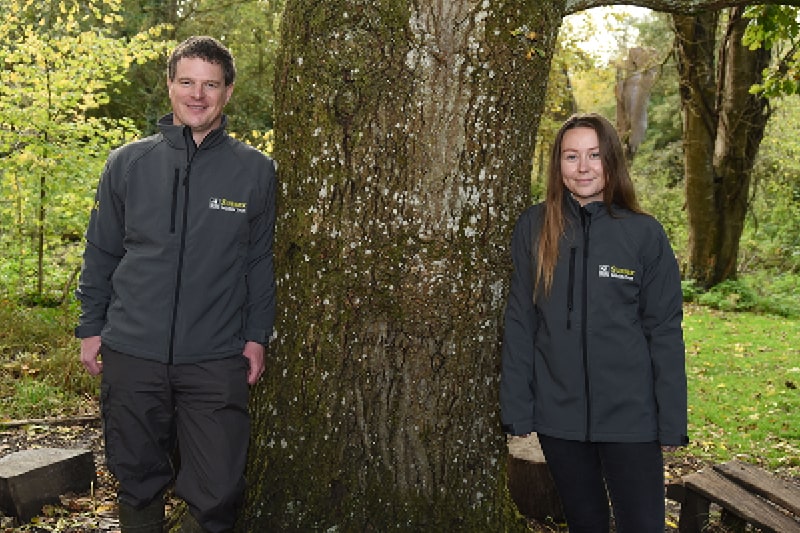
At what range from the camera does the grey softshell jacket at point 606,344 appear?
9.62 feet

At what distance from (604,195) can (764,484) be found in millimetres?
2167

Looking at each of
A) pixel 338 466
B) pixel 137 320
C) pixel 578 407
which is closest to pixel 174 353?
pixel 137 320

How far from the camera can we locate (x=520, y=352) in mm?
3088

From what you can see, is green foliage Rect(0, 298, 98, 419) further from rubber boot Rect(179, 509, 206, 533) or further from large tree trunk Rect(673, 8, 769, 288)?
large tree trunk Rect(673, 8, 769, 288)

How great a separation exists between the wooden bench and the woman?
48.2 inches

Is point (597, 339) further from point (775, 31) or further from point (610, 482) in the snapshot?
point (775, 31)

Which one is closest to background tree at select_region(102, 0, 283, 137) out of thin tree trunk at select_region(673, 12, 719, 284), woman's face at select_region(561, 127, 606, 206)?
thin tree trunk at select_region(673, 12, 719, 284)

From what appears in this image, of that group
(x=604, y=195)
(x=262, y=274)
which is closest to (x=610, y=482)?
(x=604, y=195)

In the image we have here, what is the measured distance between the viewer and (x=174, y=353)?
3.02 metres

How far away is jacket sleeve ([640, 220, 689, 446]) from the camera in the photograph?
2.91 meters

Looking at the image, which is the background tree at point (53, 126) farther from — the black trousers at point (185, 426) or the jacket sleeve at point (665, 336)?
the jacket sleeve at point (665, 336)

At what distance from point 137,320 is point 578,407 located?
177 cm

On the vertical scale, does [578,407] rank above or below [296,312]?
below

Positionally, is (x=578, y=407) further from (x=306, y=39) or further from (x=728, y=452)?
(x=728, y=452)
